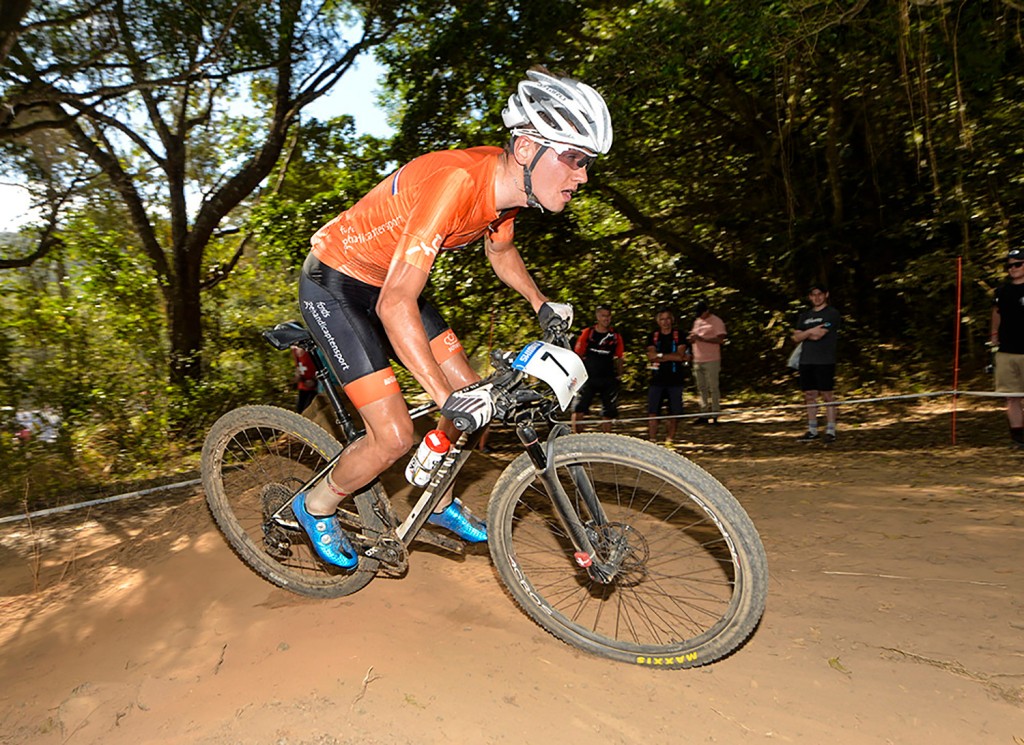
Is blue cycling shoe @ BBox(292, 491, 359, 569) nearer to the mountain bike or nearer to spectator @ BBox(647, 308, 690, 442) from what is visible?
the mountain bike

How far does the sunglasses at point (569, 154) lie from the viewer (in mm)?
2686

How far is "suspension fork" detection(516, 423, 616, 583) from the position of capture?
2.76 m

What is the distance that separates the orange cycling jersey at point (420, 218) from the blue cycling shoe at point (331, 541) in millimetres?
1198

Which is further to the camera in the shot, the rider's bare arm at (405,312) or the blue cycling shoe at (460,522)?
the blue cycling shoe at (460,522)

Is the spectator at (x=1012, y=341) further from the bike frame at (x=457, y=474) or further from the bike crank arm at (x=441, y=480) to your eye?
the bike crank arm at (x=441, y=480)

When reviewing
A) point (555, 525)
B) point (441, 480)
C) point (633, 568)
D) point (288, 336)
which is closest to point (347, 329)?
point (288, 336)

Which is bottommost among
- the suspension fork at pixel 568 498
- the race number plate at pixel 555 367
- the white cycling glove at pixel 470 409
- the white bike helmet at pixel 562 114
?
the suspension fork at pixel 568 498

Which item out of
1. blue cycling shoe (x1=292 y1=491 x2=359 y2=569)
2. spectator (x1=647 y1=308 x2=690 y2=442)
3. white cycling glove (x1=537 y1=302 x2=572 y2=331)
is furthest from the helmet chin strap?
spectator (x1=647 y1=308 x2=690 y2=442)

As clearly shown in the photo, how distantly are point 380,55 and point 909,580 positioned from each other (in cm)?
1163

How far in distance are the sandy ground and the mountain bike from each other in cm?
20

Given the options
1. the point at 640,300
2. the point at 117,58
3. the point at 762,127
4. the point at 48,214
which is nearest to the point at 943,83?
the point at 762,127

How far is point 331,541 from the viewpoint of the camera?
331 centimetres

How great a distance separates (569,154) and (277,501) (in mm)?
2347

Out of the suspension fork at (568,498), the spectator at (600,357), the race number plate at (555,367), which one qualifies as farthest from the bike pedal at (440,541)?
the spectator at (600,357)
